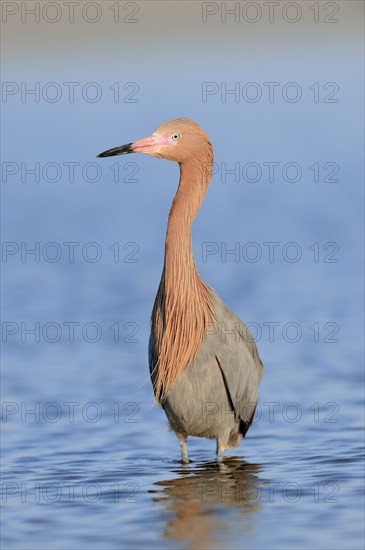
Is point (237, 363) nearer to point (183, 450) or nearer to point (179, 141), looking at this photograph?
point (183, 450)

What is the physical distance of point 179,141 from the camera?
10617 millimetres

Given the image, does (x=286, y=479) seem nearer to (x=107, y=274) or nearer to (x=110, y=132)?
(x=107, y=274)

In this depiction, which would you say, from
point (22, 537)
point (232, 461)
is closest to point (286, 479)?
point (232, 461)

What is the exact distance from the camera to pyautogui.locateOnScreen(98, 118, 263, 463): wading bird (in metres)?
10.4

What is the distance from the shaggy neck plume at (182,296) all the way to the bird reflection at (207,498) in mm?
703

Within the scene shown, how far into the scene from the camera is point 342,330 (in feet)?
49.0

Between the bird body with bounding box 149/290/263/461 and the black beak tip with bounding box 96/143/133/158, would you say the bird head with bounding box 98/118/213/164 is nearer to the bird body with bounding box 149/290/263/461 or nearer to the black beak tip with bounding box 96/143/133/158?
the black beak tip with bounding box 96/143/133/158

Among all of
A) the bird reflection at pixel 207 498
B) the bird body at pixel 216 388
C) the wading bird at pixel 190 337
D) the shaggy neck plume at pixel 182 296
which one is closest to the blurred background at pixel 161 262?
the bird reflection at pixel 207 498

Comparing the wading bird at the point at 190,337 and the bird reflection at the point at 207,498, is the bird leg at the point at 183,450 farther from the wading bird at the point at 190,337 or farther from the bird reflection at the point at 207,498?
the bird reflection at the point at 207,498

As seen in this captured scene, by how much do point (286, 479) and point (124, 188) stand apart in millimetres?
15608

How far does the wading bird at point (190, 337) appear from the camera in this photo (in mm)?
10445

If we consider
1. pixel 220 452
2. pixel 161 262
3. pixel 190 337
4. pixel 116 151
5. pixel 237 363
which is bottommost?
pixel 220 452

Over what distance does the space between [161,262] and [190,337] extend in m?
8.65

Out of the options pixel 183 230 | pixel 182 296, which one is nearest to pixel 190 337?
pixel 182 296
